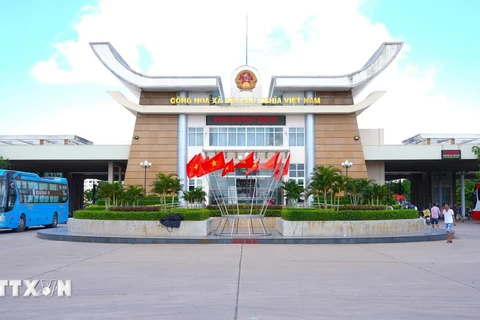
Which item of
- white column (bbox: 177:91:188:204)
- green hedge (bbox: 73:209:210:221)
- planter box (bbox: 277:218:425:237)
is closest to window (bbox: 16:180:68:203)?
green hedge (bbox: 73:209:210:221)

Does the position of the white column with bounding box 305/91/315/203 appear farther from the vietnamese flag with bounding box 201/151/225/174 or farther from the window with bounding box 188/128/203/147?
the vietnamese flag with bounding box 201/151/225/174

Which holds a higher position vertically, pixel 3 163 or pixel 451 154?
pixel 451 154

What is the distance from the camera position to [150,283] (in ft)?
28.5

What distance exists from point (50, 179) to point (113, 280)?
800 inches

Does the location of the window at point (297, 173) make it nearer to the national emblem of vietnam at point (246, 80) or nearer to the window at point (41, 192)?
the national emblem of vietnam at point (246, 80)

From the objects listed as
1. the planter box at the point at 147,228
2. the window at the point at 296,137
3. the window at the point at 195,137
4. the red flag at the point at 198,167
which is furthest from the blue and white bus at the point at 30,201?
the window at the point at 296,137

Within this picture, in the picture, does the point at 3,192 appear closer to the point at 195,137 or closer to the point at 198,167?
the point at 198,167

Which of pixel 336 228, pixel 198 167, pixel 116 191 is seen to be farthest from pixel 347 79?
pixel 116 191

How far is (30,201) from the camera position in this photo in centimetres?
2439

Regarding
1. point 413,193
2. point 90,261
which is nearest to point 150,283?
point 90,261

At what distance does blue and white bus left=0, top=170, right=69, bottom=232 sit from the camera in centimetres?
2219

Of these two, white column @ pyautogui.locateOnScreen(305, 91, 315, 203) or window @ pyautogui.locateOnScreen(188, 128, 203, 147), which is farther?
window @ pyautogui.locateOnScreen(188, 128, 203, 147)

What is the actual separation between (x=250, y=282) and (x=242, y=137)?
28485 millimetres

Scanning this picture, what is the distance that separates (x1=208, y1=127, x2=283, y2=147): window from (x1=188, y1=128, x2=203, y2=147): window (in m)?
0.68
